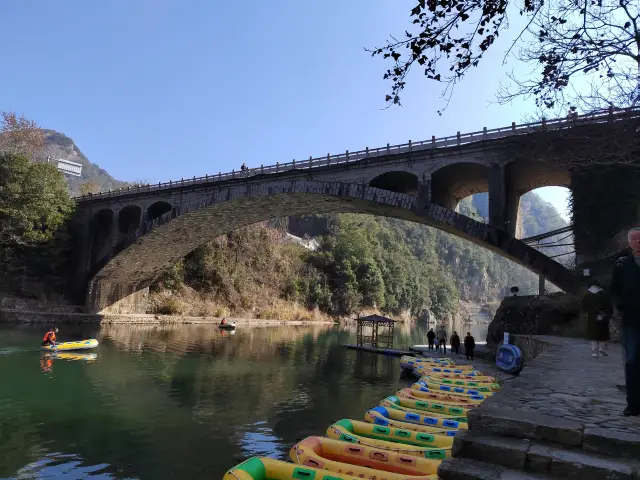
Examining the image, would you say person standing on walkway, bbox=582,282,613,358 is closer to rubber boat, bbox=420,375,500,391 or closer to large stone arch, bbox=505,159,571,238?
rubber boat, bbox=420,375,500,391

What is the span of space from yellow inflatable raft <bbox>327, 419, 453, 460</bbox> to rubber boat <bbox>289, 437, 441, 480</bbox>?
25 centimetres

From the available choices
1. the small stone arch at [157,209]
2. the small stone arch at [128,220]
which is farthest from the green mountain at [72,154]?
the small stone arch at [157,209]

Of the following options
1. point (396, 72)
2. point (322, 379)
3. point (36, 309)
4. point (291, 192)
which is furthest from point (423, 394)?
point (36, 309)

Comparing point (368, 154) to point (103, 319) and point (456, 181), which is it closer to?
point (456, 181)

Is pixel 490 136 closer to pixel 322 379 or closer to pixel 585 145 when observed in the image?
pixel 585 145

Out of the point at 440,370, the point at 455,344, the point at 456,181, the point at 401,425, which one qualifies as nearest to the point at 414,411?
the point at 401,425

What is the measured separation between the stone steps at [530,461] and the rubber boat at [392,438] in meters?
2.27

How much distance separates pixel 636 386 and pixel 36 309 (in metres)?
33.9

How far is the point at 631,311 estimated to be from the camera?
368 centimetres

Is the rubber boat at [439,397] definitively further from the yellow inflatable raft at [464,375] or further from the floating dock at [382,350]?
the floating dock at [382,350]

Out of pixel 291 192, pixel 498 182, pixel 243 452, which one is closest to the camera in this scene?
pixel 243 452

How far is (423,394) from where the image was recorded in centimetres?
977

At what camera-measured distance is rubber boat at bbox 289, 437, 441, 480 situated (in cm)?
484

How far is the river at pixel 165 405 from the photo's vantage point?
23.2 ft
